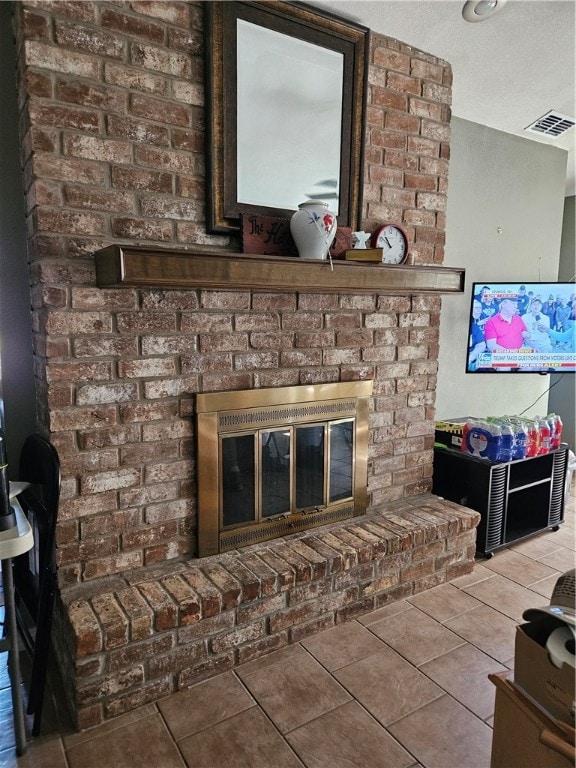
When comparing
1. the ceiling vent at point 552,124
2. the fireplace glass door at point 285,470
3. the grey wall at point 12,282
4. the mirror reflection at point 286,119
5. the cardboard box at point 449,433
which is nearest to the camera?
the grey wall at point 12,282

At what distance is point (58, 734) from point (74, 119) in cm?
185

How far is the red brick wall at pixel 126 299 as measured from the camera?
1.58 metres

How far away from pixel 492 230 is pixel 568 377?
172 centimetres

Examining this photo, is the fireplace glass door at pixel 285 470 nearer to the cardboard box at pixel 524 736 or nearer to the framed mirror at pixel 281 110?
the framed mirror at pixel 281 110

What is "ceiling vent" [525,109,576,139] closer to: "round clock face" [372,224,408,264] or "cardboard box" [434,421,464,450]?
"round clock face" [372,224,408,264]

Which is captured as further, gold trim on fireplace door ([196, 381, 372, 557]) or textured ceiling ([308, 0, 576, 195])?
textured ceiling ([308, 0, 576, 195])

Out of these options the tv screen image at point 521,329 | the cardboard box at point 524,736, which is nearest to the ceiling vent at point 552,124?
the tv screen image at point 521,329

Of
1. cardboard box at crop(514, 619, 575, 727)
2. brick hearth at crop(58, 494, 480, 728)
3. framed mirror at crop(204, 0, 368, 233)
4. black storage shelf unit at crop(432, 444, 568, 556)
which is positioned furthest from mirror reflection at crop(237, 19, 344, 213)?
cardboard box at crop(514, 619, 575, 727)

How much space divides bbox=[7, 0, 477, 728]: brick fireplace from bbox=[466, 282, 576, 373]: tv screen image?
3.40 ft

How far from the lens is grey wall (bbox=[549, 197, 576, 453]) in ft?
13.7

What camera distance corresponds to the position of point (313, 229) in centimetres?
186

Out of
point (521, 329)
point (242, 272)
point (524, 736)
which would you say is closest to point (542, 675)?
point (524, 736)

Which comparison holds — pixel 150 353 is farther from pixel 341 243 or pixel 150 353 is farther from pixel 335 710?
pixel 335 710

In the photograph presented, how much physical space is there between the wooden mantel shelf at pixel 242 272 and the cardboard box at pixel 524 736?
130 cm
